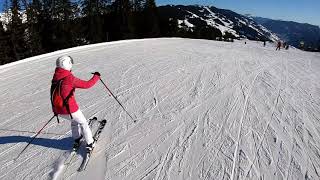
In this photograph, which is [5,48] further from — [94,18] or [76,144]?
[76,144]

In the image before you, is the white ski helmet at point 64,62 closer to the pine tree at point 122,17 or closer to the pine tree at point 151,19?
the pine tree at point 122,17

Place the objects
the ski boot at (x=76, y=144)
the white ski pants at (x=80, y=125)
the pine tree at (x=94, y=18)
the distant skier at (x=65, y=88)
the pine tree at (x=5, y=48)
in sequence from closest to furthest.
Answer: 1. the distant skier at (x=65, y=88)
2. the white ski pants at (x=80, y=125)
3. the ski boot at (x=76, y=144)
4. the pine tree at (x=5, y=48)
5. the pine tree at (x=94, y=18)

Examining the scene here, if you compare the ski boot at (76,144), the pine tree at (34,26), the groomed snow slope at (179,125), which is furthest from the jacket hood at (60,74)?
the pine tree at (34,26)

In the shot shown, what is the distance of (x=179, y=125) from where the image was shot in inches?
314

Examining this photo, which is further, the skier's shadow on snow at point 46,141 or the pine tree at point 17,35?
the pine tree at point 17,35

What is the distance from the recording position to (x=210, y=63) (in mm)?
16625

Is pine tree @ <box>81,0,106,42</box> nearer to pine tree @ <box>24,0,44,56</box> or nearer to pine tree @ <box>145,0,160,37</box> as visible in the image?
pine tree @ <box>145,0,160,37</box>

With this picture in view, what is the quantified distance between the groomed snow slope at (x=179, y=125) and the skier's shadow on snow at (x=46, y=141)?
23 millimetres

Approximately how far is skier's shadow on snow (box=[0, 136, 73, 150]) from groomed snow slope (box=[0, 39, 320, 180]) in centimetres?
2

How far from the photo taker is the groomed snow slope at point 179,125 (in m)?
6.05

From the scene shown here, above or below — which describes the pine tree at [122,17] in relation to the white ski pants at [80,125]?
below

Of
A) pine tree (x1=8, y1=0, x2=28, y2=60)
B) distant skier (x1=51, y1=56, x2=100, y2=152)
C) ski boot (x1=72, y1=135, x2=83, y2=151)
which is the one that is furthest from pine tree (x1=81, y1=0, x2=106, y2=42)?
distant skier (x1=51, y1=56, x2=100, y2=152)

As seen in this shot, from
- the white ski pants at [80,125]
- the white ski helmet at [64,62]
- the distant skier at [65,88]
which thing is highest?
the white ski helmet at [64,62]

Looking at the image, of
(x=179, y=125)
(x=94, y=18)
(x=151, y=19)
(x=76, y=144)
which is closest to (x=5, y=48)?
(x=94, y=18)
